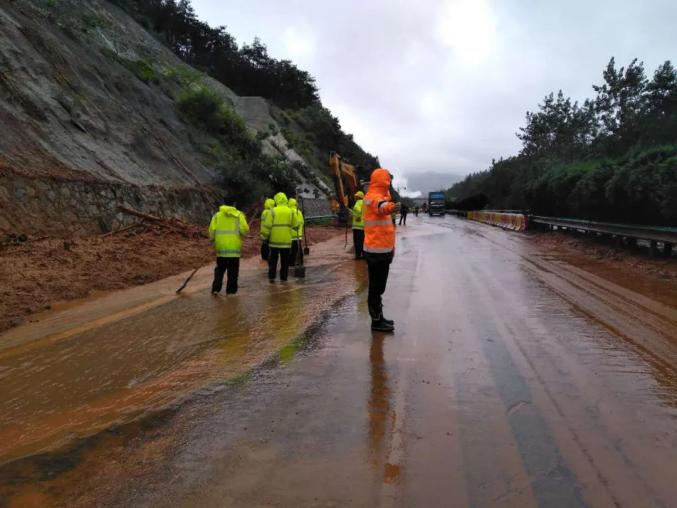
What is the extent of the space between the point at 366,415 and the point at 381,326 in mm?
2582

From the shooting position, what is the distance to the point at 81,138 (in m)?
18.7

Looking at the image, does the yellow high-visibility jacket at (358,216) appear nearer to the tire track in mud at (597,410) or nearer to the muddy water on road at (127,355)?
the muddy water on road at (127,355)

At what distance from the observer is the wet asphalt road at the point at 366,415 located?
124 inches

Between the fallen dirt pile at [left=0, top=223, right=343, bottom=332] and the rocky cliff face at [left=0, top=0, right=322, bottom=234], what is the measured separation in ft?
3.51

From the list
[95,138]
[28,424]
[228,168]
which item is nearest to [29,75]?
[95,138]

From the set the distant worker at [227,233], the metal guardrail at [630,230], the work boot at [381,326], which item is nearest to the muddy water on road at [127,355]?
the distant worker at [227,233]

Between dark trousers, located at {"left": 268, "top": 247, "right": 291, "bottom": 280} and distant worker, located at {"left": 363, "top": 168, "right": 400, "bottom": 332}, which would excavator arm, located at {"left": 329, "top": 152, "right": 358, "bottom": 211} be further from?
distant worker, located at {"left": 363, "top": 168, "right": 400, "bottom": 332}

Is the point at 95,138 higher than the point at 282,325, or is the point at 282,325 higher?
the point at 95,138

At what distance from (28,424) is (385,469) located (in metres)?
2.61

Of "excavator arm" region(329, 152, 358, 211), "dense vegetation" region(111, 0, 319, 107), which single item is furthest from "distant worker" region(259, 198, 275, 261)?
"dense vegetation" region(111, 0, 319, 107)

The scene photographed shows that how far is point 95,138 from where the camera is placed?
1975cm

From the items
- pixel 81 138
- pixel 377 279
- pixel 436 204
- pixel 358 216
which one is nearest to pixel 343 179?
pixel 81 138

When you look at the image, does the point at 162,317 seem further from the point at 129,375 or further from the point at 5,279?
the point at 5,279

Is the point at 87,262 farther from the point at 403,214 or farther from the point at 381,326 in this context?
the point at 403,214
